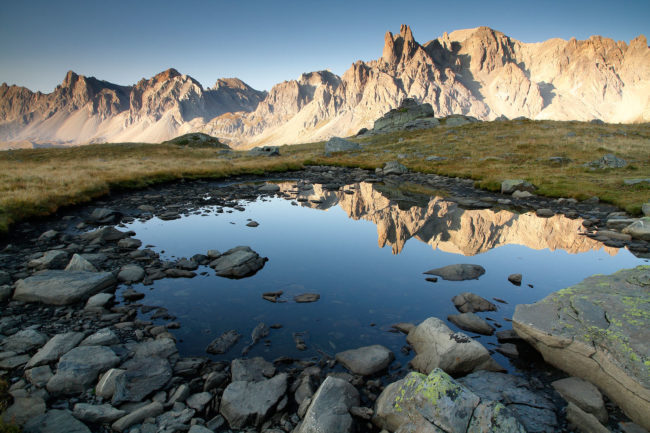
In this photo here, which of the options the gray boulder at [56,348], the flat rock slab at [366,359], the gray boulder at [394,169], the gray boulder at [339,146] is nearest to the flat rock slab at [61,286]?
the gray boulder at [56,348]

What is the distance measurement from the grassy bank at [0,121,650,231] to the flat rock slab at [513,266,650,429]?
16382mm

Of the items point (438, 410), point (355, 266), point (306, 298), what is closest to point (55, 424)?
point (438, 410)

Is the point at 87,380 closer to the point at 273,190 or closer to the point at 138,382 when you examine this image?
the point at 138,382

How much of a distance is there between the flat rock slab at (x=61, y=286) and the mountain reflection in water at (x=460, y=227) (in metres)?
10.9

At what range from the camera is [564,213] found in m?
18.8

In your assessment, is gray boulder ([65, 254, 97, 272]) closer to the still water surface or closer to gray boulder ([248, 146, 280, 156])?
the still water surface

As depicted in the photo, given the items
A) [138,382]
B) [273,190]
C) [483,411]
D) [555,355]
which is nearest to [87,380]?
[138,382]

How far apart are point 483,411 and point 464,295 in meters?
5.36

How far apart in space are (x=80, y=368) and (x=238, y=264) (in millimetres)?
5717

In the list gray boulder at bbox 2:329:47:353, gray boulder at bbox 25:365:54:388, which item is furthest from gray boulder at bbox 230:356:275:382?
gray boulder at bbox 2:329:47:353

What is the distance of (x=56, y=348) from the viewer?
6090 mm

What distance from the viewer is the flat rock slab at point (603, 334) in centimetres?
474

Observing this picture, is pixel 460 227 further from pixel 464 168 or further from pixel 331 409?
pixel 464 168

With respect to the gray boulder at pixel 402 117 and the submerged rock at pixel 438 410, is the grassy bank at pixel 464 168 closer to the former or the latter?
the submerged rock at pixel 438 410
